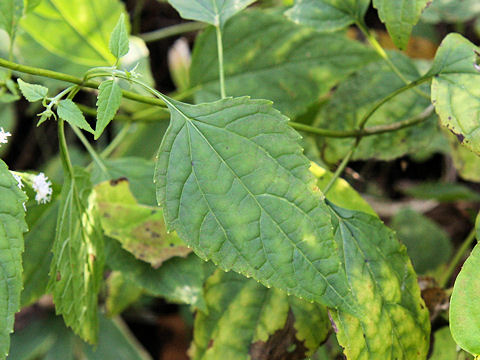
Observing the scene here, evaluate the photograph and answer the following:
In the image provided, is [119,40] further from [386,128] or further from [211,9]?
[386,128]

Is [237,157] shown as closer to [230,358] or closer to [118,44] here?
[118,44]

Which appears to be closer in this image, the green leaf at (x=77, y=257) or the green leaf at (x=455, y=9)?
the green leaf at (x=77, y=257)

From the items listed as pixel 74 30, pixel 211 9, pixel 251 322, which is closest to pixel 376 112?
pixel 211 9

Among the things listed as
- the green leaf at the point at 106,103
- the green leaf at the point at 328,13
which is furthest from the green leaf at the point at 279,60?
the green leaf at the point at 106,103

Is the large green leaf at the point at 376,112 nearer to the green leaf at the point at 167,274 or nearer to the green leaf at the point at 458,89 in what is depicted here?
the green leaf at the point at 458,89

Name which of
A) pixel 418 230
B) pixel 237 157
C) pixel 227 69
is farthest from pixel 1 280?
pixel 418 230
